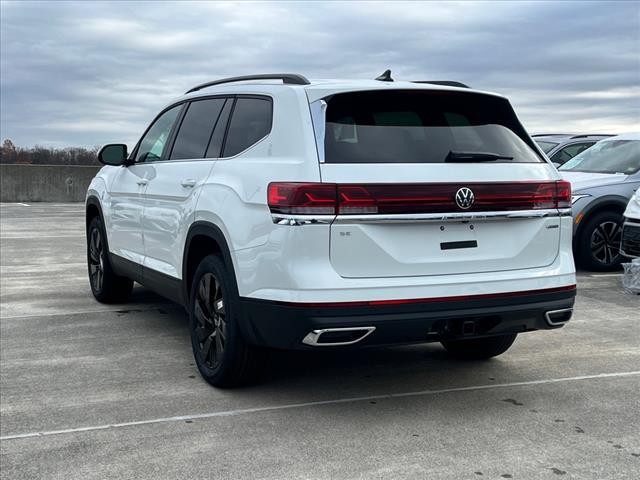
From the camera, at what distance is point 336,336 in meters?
4.11

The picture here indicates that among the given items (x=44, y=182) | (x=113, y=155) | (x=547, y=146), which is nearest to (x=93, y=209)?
(x=113, y=155)

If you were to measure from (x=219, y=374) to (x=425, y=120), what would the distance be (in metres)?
1.90

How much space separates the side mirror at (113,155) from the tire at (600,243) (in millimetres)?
5782

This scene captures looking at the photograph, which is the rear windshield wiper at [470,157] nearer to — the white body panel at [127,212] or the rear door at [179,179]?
the rear door at [179,179]

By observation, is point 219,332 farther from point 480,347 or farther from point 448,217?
point 480,347

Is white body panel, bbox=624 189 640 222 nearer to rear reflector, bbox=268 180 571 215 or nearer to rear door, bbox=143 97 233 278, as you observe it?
rear reflector, bbox=268 180 571 215

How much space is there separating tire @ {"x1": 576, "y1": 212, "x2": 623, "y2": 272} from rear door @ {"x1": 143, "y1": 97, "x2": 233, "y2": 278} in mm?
5844

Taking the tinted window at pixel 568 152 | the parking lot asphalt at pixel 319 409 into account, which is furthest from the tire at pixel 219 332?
the tinted window at pixel 568 152

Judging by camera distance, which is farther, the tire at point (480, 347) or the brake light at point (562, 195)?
the tire at point (480, 347)

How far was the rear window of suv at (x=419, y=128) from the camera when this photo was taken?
4.30 meters

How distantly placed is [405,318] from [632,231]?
545 centimetres

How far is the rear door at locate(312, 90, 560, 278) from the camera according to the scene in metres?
4.13

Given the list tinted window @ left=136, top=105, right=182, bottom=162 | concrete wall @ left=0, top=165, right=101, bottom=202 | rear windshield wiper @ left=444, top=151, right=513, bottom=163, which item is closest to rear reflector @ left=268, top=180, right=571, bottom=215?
rear windshield wiper @ left=444, top=151, right=513, bottom=163

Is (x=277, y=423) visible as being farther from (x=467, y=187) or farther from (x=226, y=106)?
(x=226, y=106)
